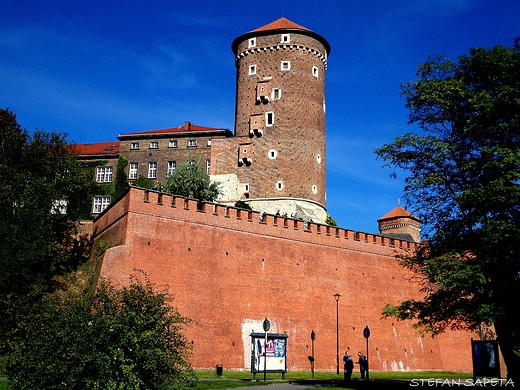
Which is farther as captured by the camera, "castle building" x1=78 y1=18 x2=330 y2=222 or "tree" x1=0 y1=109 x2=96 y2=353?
"castle building" x1=78 y1=18 x2=330 y2=222


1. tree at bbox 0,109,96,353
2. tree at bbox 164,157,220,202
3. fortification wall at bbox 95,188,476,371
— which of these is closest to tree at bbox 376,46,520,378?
fortification wall at bbox 95,188,476,371

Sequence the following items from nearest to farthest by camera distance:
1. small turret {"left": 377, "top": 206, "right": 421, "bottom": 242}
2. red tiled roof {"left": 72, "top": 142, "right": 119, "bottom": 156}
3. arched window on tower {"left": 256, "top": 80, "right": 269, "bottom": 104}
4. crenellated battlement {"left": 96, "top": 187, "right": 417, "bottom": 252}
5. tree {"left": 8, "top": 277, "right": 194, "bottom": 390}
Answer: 1. tree {"left": 8, "top": 277, "right": 194, "bottom": 390}
2. crenellated battlement {"left": 96, "top": 187, "right": 417, "bottom": 252}
3. arched window on tower {"left": 256, "top": 80, "right": 269, "bottom": 104}
4. red tiled roof {"left": 72, "top": 142, "right": 119, "bottom": 156}
5. small turret {"left": 377, "top": 206, "right": 421, "bottom": 242}

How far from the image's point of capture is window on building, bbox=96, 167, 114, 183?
48312 millimetres

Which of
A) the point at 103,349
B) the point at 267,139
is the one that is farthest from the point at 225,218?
the point at 267,139

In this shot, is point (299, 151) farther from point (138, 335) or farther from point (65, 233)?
point (138, 335)

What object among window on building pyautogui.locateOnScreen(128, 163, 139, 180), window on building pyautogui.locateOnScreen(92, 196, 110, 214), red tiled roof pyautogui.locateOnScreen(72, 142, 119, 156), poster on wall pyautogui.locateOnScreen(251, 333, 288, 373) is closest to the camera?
poster on wall pyautogui.locateOnScreen(251, 333, 288, 373)

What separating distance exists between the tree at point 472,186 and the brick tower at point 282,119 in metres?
24.2

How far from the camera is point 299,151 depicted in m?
45.8

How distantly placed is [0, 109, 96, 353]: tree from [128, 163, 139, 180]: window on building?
23.5 feet

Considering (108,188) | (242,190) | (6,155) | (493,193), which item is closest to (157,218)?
(6,155)

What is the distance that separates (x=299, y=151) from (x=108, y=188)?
57.0 feet

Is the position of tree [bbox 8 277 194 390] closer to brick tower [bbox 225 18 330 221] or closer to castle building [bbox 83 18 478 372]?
castle building [bbox 83 18 478 372]

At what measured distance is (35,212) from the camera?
2970cm

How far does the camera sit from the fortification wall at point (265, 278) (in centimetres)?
2611
